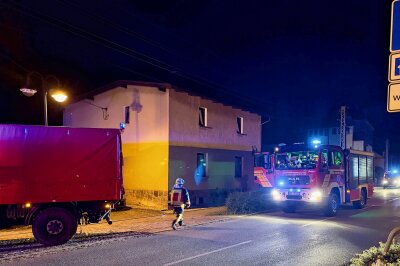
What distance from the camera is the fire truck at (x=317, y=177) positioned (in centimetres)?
1527

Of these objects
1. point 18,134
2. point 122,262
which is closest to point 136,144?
point 18,134

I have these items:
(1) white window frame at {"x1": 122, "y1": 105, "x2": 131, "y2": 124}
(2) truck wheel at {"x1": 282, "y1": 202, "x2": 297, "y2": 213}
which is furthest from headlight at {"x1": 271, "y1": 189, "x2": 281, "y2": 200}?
(1) white window frame at {"x1": 122, "y1": 105, "x2": 131, "y2": 124}

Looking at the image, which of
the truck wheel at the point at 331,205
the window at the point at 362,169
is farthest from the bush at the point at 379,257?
the window at the point at 362,169

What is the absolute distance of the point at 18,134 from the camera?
32.6 ft

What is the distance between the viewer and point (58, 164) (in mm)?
10273

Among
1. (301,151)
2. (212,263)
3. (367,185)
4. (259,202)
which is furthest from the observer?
(367,185)

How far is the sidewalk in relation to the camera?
1129cm

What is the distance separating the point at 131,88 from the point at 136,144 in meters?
3.15

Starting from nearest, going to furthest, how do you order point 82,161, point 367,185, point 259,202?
point 82,161
point 259,202
point 367,185

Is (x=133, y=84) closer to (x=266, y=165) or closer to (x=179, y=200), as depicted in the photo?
(x=266, y=165)

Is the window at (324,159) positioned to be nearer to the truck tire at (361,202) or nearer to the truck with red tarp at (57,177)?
the truck tire at (361,202)

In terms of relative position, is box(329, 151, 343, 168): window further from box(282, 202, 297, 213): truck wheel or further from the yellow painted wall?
the yellow painted wall

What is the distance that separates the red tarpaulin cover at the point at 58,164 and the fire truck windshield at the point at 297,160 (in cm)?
828

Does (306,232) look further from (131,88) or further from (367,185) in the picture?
(131,88)
